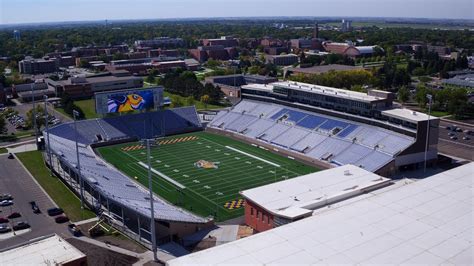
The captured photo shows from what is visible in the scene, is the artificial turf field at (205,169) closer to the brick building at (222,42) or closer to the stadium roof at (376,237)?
the stadium roof at (376,237)

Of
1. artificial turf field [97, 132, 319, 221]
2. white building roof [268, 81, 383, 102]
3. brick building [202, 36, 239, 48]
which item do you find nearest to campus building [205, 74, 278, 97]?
white building roof [268, 81, 383, 102]

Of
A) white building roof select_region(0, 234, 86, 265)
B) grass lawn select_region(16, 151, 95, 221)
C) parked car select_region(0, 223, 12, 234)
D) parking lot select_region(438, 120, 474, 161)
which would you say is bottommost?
parked car select_region(0, 223, 12, 234)

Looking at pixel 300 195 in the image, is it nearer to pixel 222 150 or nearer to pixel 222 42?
pixel 222 150

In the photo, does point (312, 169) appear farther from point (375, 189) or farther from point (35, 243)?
point (35, 243)

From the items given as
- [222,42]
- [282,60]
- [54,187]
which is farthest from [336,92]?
[222,42]

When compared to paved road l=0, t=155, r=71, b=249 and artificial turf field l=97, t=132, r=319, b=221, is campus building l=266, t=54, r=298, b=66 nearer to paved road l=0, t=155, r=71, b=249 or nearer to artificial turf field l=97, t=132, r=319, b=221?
artificial turf field l=97, t=132, r=319, b=221

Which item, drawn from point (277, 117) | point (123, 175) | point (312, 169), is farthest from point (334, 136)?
point (123, 175)
